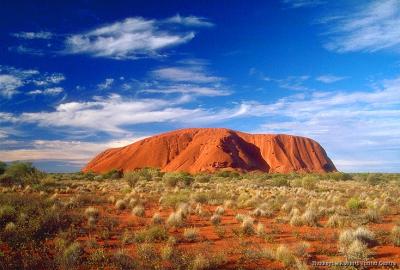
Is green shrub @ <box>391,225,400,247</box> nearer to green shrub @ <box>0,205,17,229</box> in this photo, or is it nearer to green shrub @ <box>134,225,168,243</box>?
green shrub @ <box>134,225,168,243</box>

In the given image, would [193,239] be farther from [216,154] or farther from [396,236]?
[216,154]

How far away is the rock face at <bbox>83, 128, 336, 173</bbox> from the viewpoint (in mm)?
91125

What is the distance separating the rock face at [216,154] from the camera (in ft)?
299

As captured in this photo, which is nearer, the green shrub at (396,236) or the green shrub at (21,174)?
the green shrub at (396,236)

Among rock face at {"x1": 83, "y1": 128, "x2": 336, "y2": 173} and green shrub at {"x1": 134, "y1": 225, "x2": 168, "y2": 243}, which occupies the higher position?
rock face at {"x1": 83, "y1": 128, "x2": 336, "y2": 173}

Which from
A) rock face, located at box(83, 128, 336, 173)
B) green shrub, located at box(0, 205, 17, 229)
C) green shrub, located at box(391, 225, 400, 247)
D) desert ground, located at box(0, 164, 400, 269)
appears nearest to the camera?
desert ground, located at box(0, 164, 400, 269)

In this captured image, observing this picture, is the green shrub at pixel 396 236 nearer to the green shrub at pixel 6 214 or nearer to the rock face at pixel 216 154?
the green shrub at pixel 6 214

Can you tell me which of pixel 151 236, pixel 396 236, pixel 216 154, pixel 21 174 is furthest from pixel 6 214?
pixel 216 154

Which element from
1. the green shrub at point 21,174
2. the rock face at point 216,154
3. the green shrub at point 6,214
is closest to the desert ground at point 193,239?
the green shrub at point 6,214

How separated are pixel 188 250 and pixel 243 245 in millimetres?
1751

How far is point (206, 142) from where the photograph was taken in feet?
328

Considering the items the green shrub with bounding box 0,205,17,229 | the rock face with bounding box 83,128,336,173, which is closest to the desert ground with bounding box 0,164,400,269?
the green shrub with bounding box 0,205,17,229

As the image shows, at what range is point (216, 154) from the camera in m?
89.0

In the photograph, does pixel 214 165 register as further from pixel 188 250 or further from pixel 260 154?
pixel 188 250
